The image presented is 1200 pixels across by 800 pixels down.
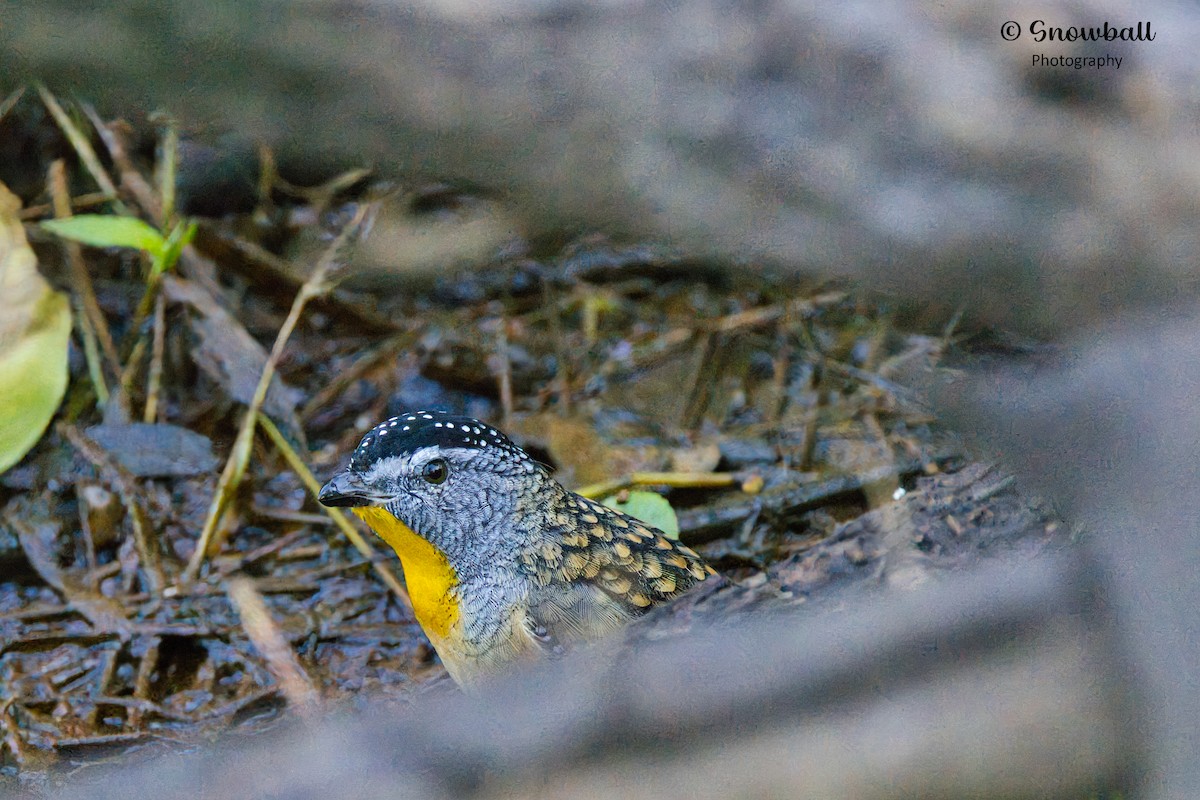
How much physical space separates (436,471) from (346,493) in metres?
0.34

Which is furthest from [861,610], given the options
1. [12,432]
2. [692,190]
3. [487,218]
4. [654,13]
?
[487,218]

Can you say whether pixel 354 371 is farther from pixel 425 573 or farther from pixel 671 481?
pixel 425 573

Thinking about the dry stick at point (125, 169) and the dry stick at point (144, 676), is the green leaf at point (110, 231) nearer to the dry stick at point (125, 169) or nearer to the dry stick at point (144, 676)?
the dry stick at point (125, 169)

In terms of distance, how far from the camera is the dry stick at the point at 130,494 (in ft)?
16.0

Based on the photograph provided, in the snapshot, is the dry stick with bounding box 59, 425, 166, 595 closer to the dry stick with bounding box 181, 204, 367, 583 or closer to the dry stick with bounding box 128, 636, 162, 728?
the dry stick with bounding box 181, 204, 367, 583

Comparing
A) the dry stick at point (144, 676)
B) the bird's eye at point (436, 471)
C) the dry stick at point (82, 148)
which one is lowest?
the dry stick at point (144, 676)

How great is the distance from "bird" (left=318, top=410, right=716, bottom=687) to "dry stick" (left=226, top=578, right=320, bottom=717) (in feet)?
1.84

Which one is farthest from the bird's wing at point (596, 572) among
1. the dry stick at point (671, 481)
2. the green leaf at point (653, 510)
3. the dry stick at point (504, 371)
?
the dry stick at point (504, 371)

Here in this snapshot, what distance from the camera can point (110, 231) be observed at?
5164 millimetres

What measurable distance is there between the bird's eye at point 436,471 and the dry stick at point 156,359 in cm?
188

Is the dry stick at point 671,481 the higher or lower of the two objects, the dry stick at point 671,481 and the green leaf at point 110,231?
the lower

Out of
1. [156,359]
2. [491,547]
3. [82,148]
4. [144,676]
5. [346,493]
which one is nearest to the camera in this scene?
[346,493]

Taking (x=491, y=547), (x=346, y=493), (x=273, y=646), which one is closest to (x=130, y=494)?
(x=273, y=646)

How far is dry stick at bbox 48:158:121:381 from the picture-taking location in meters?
5.59
